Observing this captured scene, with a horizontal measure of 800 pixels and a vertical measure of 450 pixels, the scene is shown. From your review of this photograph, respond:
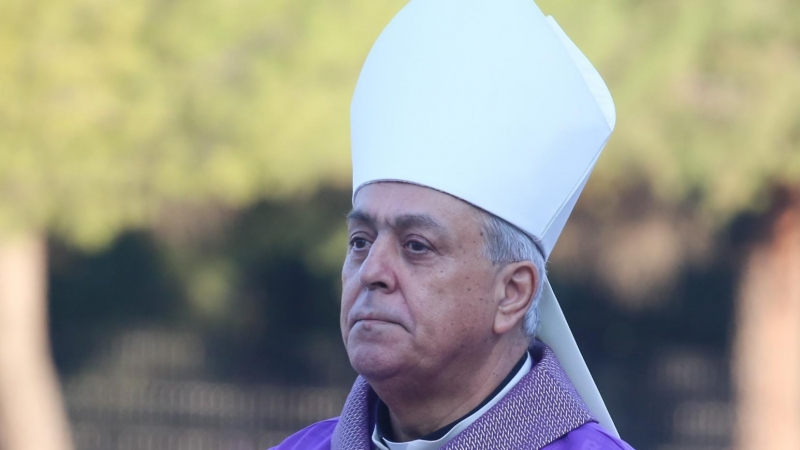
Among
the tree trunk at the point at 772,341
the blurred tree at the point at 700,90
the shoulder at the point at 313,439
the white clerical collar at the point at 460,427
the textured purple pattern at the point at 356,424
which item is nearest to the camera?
the white clerical collar at the point at 460,427

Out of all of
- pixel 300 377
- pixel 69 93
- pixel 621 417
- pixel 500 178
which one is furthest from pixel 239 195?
pixel 500 178

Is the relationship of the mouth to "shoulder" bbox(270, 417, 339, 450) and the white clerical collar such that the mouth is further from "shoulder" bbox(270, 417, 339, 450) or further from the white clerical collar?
"shoulder" bbox(270, 417, 339, 450)

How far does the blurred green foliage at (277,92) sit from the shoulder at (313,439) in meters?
3.83

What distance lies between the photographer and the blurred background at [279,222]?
21.3 ft

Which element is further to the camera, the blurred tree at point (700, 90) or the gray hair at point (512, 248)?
the blurred tree at point (700, 90)

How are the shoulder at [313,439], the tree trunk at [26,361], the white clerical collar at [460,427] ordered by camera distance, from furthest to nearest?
the tree trunk at [26,361] < the shoulder at [313,439] < the white clerical collar at [460,427]

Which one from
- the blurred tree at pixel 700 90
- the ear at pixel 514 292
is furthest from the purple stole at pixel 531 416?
the blurred tree at pixel 700 90

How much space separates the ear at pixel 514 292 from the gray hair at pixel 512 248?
0.01 metres

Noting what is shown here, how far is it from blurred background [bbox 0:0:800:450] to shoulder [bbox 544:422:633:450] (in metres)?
4.14

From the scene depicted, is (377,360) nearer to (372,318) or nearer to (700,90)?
(372,318)

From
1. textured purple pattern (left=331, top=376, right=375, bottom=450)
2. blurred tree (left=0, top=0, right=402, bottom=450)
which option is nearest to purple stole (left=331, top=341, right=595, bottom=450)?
textured purple pattern (left=331, top=376, right=375, bottom=450)

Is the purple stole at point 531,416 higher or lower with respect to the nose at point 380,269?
lower

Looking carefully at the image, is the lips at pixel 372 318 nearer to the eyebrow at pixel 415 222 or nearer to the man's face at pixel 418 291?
the man's face at pixel 418 291

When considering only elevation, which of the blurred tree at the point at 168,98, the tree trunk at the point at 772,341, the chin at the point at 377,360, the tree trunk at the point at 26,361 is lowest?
the tree trunk at the point at 26,361
